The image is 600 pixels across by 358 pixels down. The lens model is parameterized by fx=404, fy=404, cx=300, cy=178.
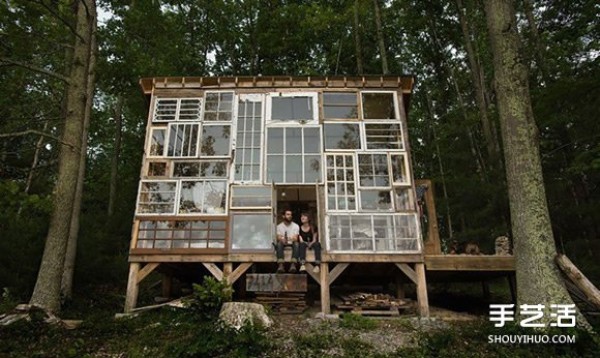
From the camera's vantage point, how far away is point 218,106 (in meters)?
10.5

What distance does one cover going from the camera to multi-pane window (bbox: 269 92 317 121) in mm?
10312

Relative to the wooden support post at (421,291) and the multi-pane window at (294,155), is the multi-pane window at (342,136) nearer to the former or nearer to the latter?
the multi-pane window at (294,155)

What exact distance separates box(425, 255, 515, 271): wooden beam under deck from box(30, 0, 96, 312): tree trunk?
7582mm

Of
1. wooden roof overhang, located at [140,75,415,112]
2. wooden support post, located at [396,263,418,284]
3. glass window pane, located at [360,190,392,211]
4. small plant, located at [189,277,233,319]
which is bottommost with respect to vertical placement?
small plant, located at [189,277,233,319]

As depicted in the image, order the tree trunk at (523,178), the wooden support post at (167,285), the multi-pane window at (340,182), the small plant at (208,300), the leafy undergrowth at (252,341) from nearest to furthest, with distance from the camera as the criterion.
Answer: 1. the leafy undergrowth at (252,341)
2. the tree trunk at (523,178)
3. the small plant at (208,300)
4. the multi-pane window at (340,182)
5. the wooden support post at (167,285)

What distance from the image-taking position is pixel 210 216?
362 inches

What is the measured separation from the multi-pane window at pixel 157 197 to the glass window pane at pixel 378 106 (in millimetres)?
5108

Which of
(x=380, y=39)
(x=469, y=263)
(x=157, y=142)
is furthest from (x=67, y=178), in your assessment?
(x=380, y=39)

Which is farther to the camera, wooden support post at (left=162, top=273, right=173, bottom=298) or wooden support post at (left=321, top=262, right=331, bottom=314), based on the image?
wooden support post at (left=162, top=273, right=173, bottom=298)

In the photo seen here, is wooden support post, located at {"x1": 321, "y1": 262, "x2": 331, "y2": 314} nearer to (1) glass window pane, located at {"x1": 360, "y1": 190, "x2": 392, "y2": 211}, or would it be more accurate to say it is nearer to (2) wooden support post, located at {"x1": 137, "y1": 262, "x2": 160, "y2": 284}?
(1) glass window pane, located at {"x1": 360, "y1": 190, "x2": 392, "y2": 211}

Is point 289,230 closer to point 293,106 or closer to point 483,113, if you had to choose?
point 293,106

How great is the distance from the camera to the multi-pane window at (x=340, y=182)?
9.40m

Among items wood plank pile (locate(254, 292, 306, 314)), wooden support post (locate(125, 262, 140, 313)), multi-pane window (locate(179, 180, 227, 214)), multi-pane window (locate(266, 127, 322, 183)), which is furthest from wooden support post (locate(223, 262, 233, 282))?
multi-pane window (locate(266, 127, 322, 183))

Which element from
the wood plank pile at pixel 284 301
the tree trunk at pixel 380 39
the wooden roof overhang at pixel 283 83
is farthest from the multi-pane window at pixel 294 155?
the tree trunk at pixel 380 39
